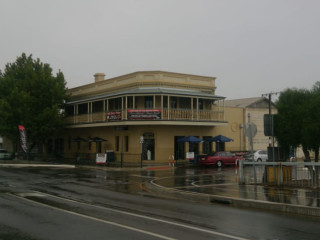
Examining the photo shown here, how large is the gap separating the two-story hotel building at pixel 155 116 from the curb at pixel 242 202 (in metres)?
18.2

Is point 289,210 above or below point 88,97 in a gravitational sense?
below

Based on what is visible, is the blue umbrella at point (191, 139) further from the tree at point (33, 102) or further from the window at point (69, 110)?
the window at point (69, 110)

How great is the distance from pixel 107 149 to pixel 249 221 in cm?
3107

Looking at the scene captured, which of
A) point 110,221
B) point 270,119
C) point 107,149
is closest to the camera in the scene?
point 110,221

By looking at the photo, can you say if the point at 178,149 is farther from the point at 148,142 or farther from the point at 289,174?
the point at 289,174

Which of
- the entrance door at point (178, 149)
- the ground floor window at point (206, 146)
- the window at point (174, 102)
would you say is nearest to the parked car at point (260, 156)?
the ground floor window at point (206, 146)

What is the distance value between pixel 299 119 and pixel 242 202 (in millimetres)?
6582

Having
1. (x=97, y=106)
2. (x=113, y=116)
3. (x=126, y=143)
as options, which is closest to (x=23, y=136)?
(x=97, y=106)

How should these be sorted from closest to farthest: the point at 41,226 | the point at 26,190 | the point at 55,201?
the point at 41,226 → the point at 55,201 → the point at 26,190

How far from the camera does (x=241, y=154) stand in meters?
36.8

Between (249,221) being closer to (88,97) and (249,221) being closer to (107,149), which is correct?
(107,149)

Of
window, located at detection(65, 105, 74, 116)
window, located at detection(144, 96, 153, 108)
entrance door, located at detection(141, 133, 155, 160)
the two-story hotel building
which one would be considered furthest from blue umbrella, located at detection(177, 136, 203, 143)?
window, located at detection(65, 105, 74, 116)

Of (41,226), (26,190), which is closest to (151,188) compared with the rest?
(26,190)

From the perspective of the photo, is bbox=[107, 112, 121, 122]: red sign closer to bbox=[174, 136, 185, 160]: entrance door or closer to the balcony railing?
the balcony railing
